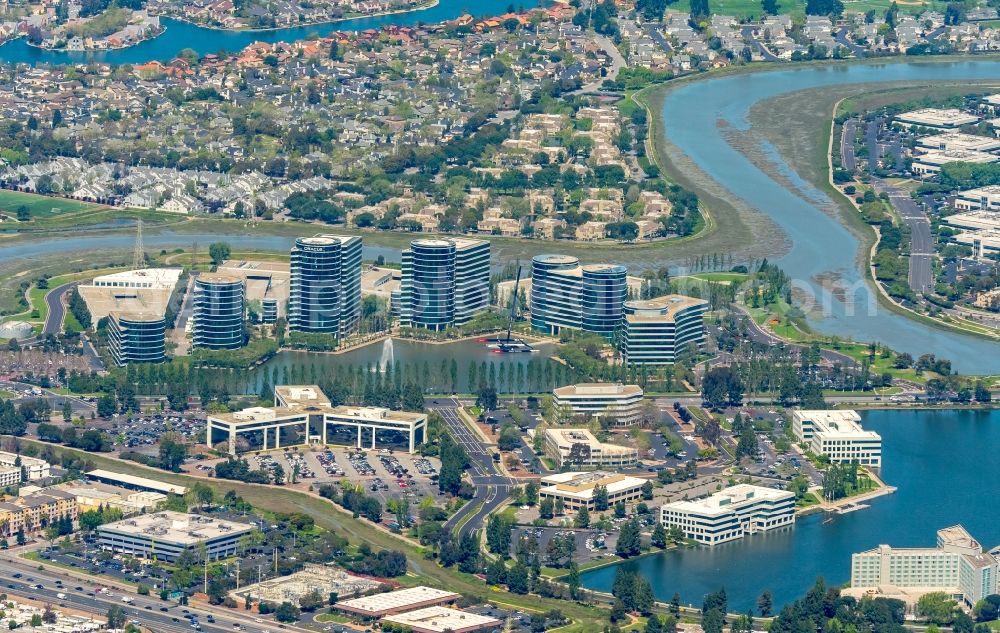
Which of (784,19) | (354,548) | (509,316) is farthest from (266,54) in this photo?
Result: (354,548)

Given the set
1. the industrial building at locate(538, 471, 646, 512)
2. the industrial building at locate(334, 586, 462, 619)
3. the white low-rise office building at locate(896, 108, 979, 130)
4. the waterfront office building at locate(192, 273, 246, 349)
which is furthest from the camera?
the white low-rise office building at locate(896, 108, 979, 130)

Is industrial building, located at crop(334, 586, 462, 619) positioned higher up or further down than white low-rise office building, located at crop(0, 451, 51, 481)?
further down

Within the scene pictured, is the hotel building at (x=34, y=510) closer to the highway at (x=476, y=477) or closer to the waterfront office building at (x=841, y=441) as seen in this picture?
the highway at (x=476, y=477)

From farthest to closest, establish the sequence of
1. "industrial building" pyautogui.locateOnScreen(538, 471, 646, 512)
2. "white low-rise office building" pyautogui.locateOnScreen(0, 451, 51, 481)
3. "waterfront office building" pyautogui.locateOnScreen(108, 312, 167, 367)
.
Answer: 1. "waterfront office building" pyautogui.locateOnScreen(108, 312, 167, 367)
2. "white low-rise office building" pyautogui.locateOnScreen(0, 451, 51, 481)
3. "industrial building" pyautogui.locateOnScreen(538, 471, 646, 512)

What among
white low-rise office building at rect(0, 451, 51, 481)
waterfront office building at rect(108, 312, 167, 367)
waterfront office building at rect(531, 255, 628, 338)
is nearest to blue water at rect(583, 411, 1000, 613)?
waterfront office building at rect(531, 255, 628, 338)

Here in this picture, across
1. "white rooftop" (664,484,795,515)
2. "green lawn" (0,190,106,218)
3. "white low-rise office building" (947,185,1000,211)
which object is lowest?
"white rooftop" (664,484,795,515)

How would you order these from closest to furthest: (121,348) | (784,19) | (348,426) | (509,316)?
(348,426)
(121,348)
(509,316)
(784,19)

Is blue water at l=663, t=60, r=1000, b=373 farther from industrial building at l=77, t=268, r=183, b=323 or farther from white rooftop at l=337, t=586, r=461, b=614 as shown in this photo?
white rooftop at l=337, t=586, r=461, b=614

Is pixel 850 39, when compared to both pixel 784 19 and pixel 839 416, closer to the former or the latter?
pixel 784 19
